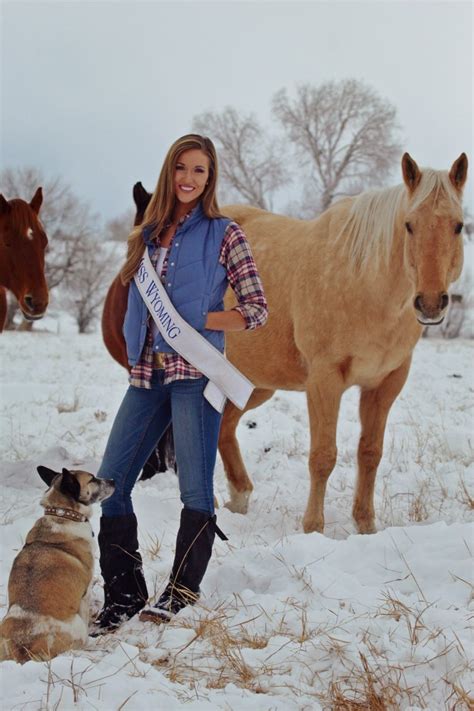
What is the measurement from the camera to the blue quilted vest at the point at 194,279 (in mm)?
3027

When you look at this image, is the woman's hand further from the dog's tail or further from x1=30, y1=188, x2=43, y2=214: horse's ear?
x1=30, y1=188, x2=43, y2=214: horse's ear

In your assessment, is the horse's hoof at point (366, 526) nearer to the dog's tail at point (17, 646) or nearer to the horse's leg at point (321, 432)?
the horse's leg at point (321, 432)

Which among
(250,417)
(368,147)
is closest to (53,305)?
(368,147)

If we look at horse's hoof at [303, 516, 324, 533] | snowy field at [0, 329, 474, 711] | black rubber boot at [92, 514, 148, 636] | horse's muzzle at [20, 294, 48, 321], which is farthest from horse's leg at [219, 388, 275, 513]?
black rubber boot at [92, 514, 148, 636]

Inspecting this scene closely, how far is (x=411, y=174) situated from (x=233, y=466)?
282 cm

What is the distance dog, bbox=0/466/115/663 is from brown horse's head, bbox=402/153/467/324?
7.26 feet

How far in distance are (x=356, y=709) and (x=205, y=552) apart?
1136 millimetres

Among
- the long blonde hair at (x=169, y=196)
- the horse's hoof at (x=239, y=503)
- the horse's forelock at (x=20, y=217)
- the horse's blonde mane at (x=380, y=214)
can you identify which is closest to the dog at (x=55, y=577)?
the long blonde hair at (x=169, y=196)

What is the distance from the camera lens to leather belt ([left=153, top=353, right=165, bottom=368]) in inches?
122

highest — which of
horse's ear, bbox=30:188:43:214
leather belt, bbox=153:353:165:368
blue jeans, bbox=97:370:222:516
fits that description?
horse's ear, bbox=30:188:43:214

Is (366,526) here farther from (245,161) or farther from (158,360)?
(245,161)

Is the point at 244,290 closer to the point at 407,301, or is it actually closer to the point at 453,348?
the point at 407,301

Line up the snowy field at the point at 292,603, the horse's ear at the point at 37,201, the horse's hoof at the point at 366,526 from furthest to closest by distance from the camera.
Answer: the horse's ear at the point at 37,201
the horse's hoof at the point at 366,526
the snowy field at the point at 292,603

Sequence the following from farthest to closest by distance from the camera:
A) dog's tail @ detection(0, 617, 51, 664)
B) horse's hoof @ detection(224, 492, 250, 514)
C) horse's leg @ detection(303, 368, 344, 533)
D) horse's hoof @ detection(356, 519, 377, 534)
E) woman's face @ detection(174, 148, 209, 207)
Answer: horse's hoof @ detection(224, 492, 250, 514)
horse's hoof @ detection(356, 519, 377, 534)
horse's leg @ detection(303, 368, 344, 533)
woman's face @ detection(174, 148, 209, 207)
dog's tail @ detection(0, 617, 51, 664)
